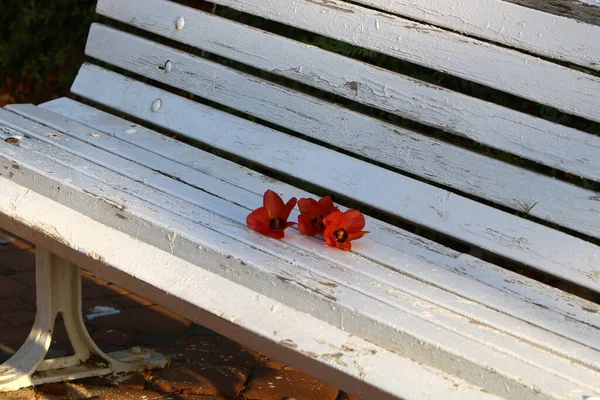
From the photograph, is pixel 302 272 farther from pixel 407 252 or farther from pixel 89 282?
pixel 89 282

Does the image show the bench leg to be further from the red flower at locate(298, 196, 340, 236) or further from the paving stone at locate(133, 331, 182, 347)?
the red flower at locate(298, 196, 340, 236)

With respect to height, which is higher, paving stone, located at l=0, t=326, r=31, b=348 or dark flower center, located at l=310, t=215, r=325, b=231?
dark flower center, located at l=310, t=215, r=325, b=231

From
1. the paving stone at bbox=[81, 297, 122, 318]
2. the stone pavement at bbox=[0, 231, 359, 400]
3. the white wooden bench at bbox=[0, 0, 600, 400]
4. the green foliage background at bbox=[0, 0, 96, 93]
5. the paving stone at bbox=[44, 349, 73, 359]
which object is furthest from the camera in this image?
the green foliage background at bbox=[0, 0, 96, 93]

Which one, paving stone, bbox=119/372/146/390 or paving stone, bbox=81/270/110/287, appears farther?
paving stone, bbox=81/270/110/287

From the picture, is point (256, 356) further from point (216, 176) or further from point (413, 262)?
point (413, 262)

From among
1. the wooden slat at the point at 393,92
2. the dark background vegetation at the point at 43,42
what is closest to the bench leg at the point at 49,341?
the wooden slat at the point at 393,92

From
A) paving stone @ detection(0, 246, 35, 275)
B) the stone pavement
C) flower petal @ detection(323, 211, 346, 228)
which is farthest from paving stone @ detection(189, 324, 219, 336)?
flower petal @ detection(323, 211, 346, 228)

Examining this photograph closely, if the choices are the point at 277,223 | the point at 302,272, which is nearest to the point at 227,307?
the point at 302,272
